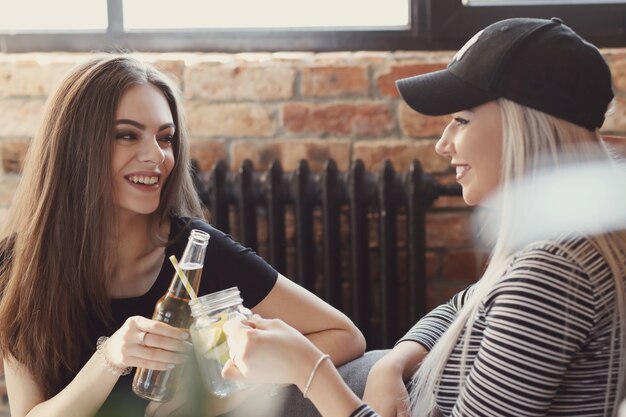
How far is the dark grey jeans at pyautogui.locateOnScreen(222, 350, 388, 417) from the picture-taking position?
1294mm

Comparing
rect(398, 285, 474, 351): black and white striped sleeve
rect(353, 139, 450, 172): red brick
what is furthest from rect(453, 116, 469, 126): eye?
rect(353, 139, 450, 172): red brick

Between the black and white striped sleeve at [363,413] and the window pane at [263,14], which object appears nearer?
the black and white striped sleeve at [363,413]

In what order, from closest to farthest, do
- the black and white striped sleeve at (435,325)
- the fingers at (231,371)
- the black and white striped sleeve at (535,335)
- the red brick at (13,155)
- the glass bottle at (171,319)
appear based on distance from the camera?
the black and white striped sleeve at (535,335), the fingers at (231,371), the glass bottle at (171,319), the black and white striped sleeve at (435,325), the red brick at (13,155)

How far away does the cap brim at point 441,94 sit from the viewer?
1.03 metres

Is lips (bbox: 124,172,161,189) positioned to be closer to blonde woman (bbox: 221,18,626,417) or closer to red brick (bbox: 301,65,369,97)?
blonde woman (bbox: 221,18,626,417)

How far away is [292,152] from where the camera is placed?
2139 millimetres

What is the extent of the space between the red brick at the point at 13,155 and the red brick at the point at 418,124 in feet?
3.39

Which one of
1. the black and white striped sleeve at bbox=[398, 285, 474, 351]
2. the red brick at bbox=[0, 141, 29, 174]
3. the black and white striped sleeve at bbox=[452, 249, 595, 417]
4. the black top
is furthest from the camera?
the red brick at bbox=[0, 141, 29, 174]

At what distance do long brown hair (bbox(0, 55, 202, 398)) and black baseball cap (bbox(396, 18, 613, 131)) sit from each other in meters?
0.65

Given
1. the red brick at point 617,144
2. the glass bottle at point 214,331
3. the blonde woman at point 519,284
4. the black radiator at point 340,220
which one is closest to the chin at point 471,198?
the blonde woman at point 519,284

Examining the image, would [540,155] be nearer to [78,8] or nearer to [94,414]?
[94,414]

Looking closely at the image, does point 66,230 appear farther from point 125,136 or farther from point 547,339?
point 547,339

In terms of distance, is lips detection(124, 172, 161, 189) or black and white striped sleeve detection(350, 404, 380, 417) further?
lips detection(124, 172, 161, 189)

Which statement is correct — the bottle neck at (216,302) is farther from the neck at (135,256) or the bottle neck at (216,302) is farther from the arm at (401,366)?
the neck at (135,256)
